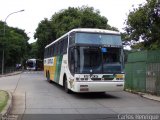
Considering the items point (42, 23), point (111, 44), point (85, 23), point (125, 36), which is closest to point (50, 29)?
point (42, 23)

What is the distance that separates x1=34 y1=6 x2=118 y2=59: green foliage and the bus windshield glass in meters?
36.5

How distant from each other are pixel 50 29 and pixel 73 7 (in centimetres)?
572

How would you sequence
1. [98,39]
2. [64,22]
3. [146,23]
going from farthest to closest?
[64,22] → [146,23] → [98,39]

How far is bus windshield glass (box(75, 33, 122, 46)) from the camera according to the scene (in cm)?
1910

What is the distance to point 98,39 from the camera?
19281 mm

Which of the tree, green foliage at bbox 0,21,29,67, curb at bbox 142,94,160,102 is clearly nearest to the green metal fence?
curb at bbox 142,94,160,102

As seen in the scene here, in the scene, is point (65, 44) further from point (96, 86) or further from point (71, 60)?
point (96, 86)

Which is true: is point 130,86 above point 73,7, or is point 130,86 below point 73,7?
below

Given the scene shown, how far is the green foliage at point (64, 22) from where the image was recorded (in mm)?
57844

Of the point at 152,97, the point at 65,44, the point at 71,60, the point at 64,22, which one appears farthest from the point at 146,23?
the point at 64,22

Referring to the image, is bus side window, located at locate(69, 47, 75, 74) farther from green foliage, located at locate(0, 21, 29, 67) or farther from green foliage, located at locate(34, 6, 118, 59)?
green foliage, located at locate(34, 6, 118, 59)

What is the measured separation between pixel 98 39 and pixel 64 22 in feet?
146

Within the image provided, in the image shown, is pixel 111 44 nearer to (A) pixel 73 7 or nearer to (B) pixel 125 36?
(B) pixel 125 36

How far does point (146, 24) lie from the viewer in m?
24.7
